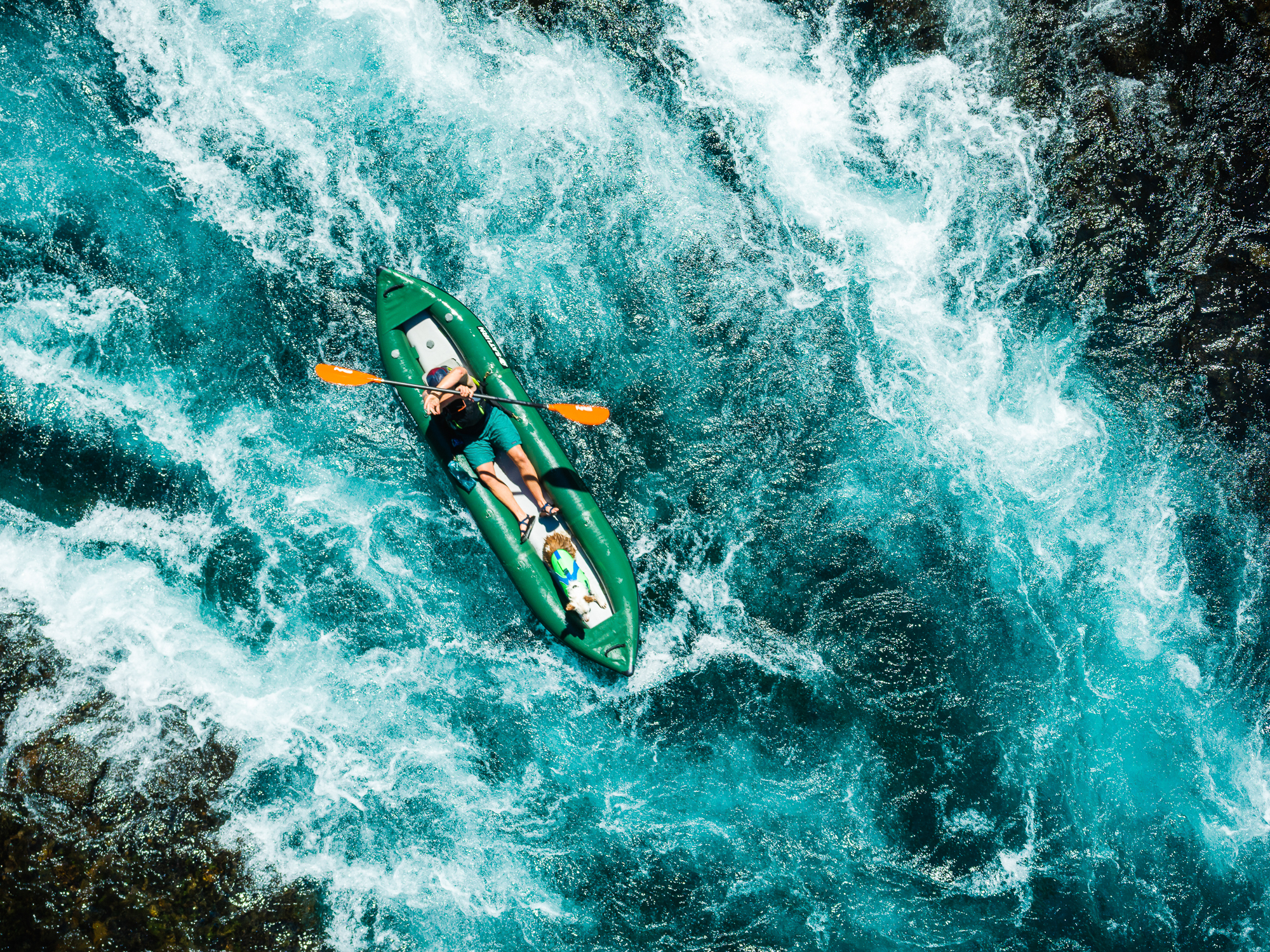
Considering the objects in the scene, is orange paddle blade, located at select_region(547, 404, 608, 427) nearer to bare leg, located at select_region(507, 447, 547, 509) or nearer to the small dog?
bare leg, located at select_region(507, 447, 547, 509)

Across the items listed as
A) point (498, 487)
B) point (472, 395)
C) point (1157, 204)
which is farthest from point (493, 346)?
point (1157, 204)

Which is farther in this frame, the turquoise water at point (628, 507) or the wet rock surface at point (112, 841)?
the turquoise water at point (628, 507)

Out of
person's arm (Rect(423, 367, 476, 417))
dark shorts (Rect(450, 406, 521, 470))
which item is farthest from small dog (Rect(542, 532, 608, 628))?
person's arm (Rect(423, 367, 476, 417))

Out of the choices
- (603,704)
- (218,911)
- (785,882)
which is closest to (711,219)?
(603,704)

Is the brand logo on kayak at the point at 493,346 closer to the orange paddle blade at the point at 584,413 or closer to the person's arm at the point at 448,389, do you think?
the person's arm at the point at 448,389

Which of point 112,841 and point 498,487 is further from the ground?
point 498,487

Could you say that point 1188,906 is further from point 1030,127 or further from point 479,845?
point 1030,127

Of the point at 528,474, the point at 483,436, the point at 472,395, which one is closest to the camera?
the point at 472,395

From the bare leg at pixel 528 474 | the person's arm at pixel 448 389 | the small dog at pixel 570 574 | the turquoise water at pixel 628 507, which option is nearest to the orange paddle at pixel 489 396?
the person's arm at pixel 448 389

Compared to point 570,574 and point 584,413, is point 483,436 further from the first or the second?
point 570,574
